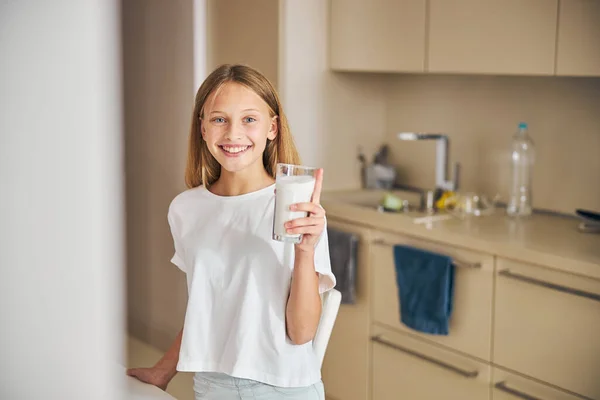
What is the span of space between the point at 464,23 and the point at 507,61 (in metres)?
0.24

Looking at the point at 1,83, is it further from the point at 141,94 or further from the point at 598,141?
the point at 141,94

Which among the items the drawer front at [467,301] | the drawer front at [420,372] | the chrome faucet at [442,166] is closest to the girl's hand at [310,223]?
the drawer front at [467,301]

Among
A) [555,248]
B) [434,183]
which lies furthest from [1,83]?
[434,183]

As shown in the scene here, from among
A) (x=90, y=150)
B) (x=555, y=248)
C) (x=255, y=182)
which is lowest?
(x=555, y=248)

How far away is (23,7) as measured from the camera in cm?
28

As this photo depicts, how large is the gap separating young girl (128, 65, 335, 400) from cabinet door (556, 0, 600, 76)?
1.33 m

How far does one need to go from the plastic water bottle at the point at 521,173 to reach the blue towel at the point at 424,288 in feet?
1.54

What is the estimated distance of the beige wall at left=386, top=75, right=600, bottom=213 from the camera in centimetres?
279

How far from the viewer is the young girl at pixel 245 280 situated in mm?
1301

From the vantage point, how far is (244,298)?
130cm

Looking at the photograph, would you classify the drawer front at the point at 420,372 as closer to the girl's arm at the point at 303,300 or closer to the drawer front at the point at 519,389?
the drawer front at the point at 519,389

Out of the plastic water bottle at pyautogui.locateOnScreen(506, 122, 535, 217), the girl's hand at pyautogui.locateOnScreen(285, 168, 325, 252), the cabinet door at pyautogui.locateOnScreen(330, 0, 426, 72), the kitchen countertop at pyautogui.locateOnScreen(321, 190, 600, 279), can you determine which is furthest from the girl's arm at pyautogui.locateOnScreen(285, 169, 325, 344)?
the cabinet door at pyautogui.locateOnScreen(330, 0, 426, 72)

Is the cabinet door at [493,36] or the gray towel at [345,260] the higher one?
the cabinet door at [493,36]

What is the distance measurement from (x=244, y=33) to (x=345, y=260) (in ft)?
A: 3.40
